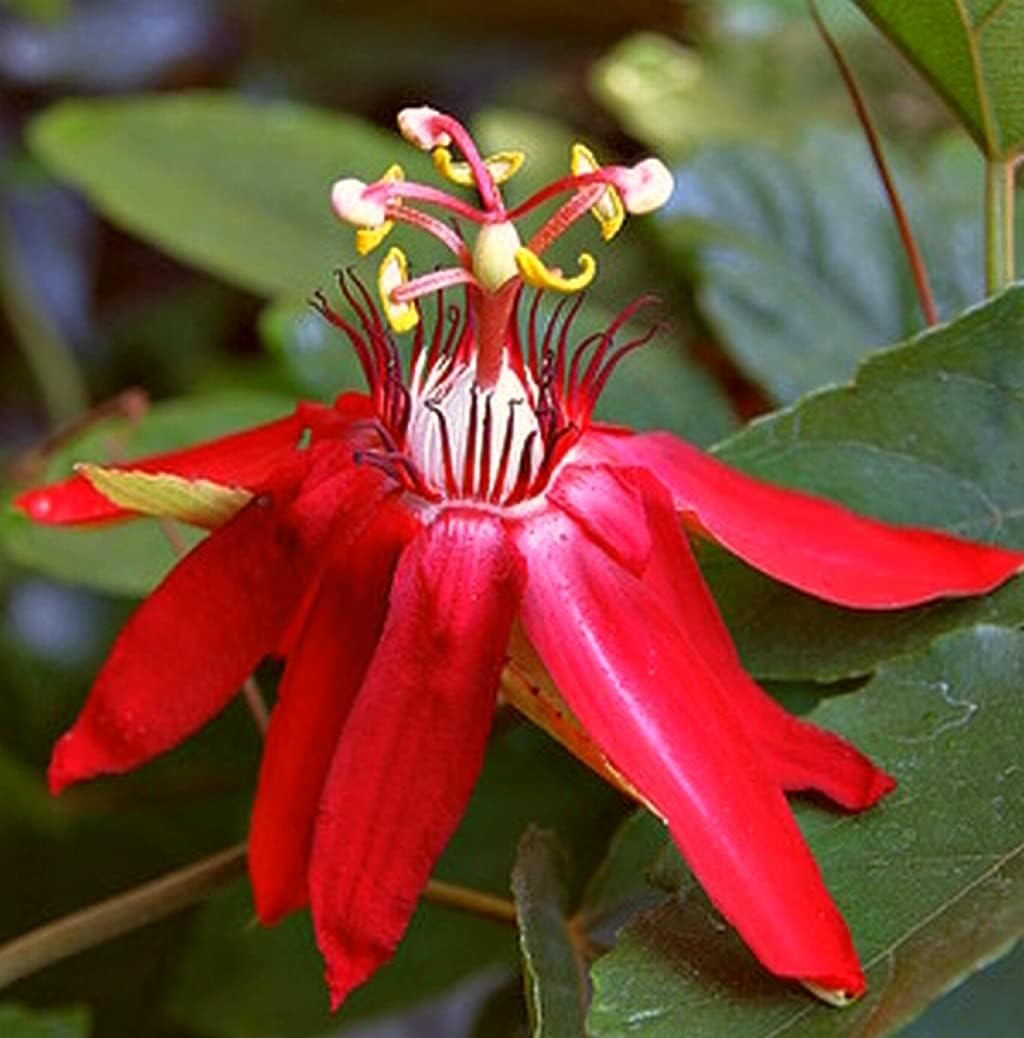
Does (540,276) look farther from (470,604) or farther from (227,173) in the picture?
(227,173)

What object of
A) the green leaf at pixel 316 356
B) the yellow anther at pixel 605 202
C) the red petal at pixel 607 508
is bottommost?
the green leaf at pixel 316 356

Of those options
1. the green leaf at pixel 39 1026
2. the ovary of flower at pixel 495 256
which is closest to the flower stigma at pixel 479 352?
the ovary of flower at pixel 495 256

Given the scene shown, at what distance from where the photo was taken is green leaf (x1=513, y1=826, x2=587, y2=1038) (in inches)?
21.8

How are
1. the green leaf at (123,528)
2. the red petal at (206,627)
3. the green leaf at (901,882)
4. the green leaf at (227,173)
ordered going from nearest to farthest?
the green leaf at (901,882)
the red petal at (206,627)
the green leaf at (123,528)
the green leaf at (227,173)

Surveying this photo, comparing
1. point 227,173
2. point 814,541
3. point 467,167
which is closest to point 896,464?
point 814,541

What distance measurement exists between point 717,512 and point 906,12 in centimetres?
15

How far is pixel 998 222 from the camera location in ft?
2.19

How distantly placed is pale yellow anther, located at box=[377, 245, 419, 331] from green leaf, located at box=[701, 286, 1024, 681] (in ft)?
0.34

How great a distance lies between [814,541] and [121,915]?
0.71ft

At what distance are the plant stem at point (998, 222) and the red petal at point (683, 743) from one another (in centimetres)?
16

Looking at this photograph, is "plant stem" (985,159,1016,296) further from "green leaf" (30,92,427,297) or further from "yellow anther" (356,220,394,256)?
"green leaf" (30,92,427,297)

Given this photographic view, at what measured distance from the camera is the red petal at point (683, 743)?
0.52 metres

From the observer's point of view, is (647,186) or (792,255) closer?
(647,186)

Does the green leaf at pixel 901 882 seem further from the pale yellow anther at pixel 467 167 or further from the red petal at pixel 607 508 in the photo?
the pale yellow anther at pixel 467 167
